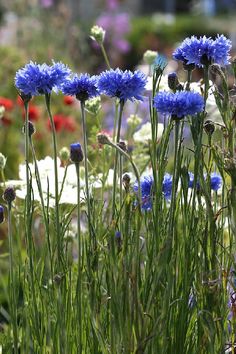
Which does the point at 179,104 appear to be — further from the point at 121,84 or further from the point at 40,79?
the point at 40,79

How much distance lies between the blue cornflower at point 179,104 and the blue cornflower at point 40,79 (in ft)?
0.77

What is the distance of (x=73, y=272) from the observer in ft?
7.28

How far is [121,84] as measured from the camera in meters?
1.66

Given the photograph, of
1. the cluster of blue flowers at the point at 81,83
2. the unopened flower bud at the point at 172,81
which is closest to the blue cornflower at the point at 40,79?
the cluster of blue flowers at the point at 81,83

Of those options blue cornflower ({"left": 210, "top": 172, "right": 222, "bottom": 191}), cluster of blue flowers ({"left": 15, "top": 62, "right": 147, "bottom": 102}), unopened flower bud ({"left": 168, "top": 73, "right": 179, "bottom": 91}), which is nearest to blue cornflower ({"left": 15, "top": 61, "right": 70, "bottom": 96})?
cluster of blue flowers ({"left": 15, "top": 62, "right": 147, "bottom": 102})

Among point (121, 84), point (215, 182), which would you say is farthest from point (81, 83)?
point (215, 182)

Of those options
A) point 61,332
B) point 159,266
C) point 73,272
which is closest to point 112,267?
point 159,266

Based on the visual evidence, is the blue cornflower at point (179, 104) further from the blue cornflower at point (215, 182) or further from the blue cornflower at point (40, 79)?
the blue cornflower at point (215, 182)

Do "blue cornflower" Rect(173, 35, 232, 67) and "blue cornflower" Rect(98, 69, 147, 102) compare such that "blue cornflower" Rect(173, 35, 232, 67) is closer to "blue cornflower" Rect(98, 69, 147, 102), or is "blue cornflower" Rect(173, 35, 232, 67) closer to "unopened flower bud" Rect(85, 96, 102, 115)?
"blue cornflower" Rect(98, 69, 147, 102)

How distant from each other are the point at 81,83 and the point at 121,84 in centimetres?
11

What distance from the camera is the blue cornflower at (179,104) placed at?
1557 mm

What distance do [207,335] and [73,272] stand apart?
0.63 m

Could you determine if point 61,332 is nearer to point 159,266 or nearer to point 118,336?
point 118,336

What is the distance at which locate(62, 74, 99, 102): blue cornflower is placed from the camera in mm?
1737
